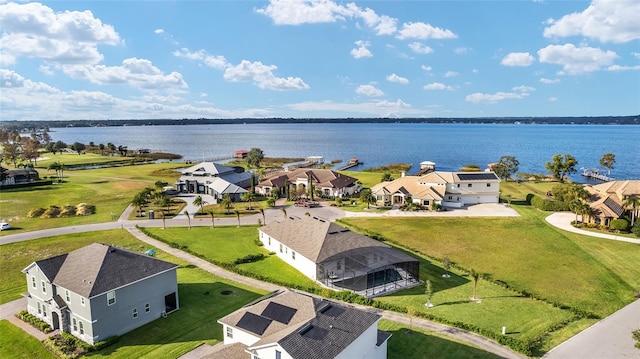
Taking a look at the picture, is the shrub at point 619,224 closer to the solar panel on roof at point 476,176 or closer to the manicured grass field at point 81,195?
the solar panel on roof at point 476,176

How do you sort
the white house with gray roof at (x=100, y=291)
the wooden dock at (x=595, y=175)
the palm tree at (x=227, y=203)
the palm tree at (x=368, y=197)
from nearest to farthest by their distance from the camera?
the white house with gray roof at (x=100, y=291) < the palm tree at (x=227, y=203) < the palm tree at (x=368, y=197) < the wooden dock at (x=595, y=175)

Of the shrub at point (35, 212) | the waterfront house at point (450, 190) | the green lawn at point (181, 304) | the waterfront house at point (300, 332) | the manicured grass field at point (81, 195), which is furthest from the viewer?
the waterfront house at point (450, 190)

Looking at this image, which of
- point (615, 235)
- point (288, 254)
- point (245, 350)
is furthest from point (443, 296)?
point (615, 235)

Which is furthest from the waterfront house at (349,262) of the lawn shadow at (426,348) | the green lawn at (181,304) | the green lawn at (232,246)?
the lawn shadow at (426,348)

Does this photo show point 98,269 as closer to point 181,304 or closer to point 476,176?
point 181,304

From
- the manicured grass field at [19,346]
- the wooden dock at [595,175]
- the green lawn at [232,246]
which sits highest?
the wooden dock at [595,175]

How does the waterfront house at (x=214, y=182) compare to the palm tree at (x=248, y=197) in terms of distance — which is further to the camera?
the waterfront house at (x=214, y=182)

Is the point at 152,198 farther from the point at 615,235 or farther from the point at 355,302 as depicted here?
the point at 615,235
